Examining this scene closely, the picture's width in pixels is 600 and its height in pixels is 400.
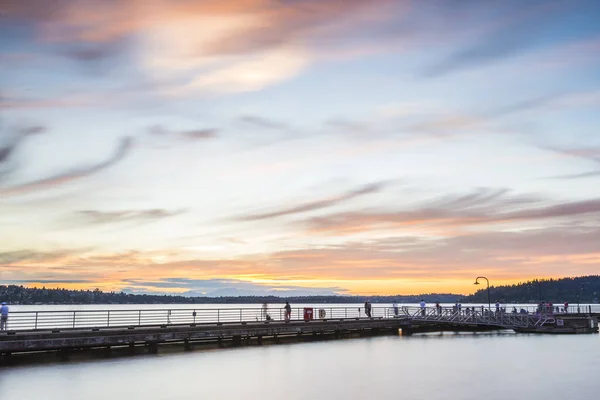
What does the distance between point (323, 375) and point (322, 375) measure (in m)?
0.07

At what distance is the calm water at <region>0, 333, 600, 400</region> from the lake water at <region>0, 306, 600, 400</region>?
5 centimetres

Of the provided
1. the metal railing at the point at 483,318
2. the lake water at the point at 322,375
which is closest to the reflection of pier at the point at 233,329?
the metal railing at the point at 483,318

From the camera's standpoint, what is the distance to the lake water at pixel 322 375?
29797 mm

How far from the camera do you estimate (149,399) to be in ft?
91.5

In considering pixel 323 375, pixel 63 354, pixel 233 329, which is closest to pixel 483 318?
pixel 233 329

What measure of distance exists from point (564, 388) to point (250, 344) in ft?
80.8

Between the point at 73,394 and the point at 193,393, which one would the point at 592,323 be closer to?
the point at 193,393

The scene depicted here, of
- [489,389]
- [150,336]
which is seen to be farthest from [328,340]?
[489,389]

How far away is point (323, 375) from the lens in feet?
119

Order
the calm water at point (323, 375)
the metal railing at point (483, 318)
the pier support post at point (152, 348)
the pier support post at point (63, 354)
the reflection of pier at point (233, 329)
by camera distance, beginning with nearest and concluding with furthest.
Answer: the calm water at point (323, 375) → the reflection of pier at point (233, 329) → the pier support post at point (63, 354) → the pier support post at point (152, 348) → the metal railing at point (483, 318)

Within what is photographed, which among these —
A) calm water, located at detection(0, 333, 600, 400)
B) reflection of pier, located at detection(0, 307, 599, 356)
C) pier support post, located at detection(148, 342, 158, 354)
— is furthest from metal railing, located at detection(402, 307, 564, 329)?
pier support post, located at detection(148, 342, 158, 354)

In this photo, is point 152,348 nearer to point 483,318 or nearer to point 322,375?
point 322,375

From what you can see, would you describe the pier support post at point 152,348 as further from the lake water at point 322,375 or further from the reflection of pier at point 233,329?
the lake water at point 322,375

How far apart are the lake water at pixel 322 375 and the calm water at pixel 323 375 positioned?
0.16 feet
